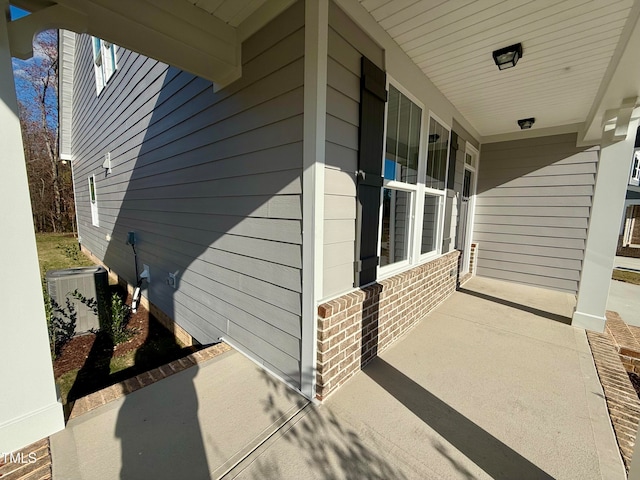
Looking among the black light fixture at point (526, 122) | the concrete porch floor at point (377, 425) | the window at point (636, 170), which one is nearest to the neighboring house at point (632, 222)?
the window at point (636, 170)

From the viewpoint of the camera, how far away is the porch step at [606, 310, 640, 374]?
2828 mm

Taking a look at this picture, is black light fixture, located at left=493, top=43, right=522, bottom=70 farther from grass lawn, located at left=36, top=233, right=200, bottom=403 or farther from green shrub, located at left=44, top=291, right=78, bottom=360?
green shrub, located at left=44, top=291, right=78, bottom=360

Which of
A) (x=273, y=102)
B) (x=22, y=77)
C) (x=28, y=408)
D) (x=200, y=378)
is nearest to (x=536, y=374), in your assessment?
(x=200, y=378)

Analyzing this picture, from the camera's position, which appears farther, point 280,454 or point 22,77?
point 22,77

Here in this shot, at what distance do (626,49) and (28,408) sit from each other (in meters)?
4.48

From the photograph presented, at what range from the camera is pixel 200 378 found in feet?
7.40

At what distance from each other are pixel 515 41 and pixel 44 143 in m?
19.8

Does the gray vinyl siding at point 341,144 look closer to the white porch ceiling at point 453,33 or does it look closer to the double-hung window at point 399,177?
the white porch ceiling at point 453,33

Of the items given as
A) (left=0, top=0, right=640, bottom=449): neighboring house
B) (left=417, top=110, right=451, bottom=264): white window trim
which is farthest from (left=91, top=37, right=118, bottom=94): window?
(left=417, top=110, right=451, bottom=264): white window trim

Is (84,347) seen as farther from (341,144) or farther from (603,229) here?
(603,229)

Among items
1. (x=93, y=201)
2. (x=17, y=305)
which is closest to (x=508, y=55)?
(x=17, y=305)

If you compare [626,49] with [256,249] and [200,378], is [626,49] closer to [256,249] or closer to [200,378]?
[256,249]

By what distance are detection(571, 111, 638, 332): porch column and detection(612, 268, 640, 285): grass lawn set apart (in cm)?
430

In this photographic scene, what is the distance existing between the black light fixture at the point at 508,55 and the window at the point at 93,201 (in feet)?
29.2
